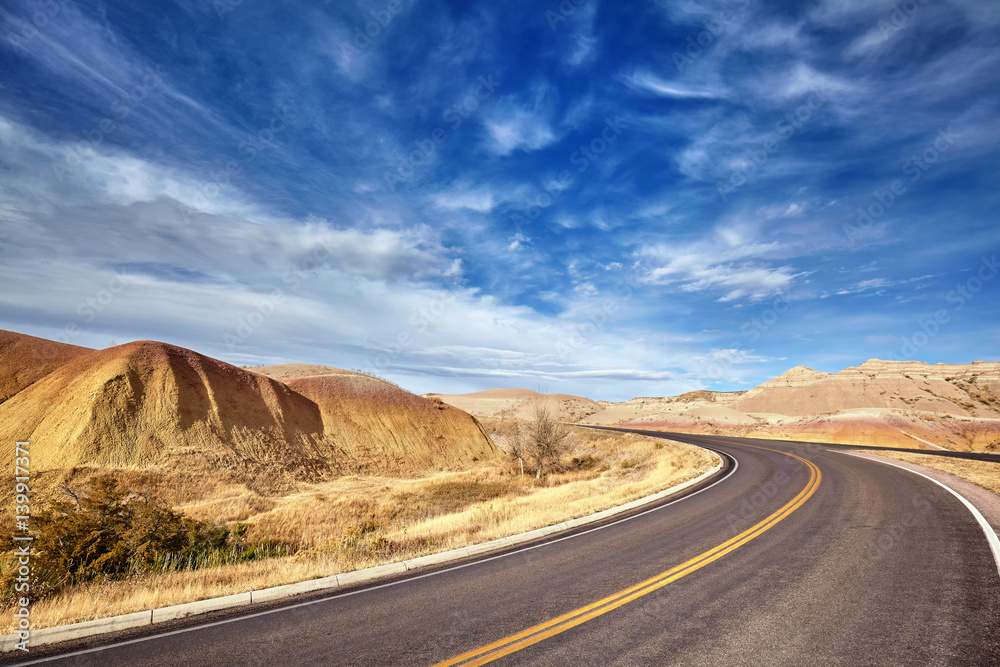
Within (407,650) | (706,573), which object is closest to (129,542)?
(407,650)

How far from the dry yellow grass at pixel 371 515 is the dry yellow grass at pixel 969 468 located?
374 inches

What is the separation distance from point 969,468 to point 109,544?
32.4 metres

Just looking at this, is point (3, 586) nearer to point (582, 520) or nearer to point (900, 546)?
point (582, 520)

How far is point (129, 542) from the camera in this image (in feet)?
36.4

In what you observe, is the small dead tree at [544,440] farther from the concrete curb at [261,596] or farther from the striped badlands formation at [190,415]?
the concrete curb at [261,596]

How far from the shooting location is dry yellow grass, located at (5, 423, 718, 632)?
8211mm

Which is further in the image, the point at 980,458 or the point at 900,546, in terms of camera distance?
the point at 980,458

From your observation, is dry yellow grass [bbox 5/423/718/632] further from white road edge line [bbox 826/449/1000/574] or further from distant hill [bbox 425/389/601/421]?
distant hill [bbox 425/389/601/421]

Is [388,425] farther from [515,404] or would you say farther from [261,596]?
[515,404]

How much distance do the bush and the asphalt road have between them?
558cm

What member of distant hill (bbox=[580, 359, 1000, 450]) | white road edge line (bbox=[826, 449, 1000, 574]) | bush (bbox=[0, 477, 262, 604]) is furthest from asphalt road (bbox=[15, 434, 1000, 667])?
distant hill (bbox=[580, 359, 1000, 450])

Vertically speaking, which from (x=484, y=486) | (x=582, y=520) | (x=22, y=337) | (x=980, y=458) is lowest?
(x=484, y=486)

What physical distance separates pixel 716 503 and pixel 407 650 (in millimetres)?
11880

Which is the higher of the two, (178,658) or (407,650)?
(407,650)
